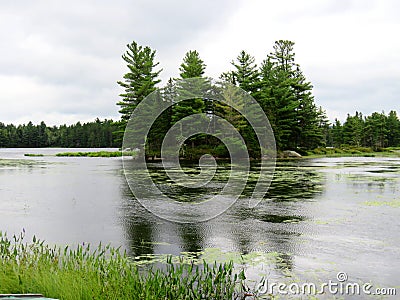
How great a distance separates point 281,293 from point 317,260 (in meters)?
1.21

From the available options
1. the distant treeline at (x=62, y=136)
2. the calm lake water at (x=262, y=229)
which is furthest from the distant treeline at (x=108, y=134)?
the calm lake water at (x=262, y=229)

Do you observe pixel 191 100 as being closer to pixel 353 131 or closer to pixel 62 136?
pixel 353 131

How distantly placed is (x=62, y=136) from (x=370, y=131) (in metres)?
51.6

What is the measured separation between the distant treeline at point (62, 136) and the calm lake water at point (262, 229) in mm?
58011

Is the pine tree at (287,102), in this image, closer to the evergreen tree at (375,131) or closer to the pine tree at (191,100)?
the pine tree at (191,100)

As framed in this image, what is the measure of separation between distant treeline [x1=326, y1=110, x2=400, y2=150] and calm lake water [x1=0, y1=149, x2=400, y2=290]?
Result: 4362 cm

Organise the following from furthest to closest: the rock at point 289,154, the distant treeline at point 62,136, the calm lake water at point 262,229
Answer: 1. the distant treeline at point 62,136
2. the rock at point 289,154
3. the calm lake water at point 262,229

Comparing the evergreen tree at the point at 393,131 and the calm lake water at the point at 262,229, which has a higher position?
the evergreen tree at the point at 393,131

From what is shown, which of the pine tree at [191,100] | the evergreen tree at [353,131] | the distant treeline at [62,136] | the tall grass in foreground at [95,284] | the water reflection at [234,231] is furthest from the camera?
the distant treeline at [62,136]

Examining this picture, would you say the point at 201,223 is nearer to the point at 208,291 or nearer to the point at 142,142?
the point at 208,291

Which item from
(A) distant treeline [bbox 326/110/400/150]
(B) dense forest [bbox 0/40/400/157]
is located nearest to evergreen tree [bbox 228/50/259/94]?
(B) dense forest [bbox 0/40/400/157]

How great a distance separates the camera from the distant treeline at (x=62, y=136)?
68.9 meters

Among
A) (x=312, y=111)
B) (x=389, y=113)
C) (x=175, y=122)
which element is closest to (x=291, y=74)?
(x=312, y=111)

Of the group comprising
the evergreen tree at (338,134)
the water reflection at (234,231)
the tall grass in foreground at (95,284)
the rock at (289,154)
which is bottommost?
the water reflection at (234,231)
